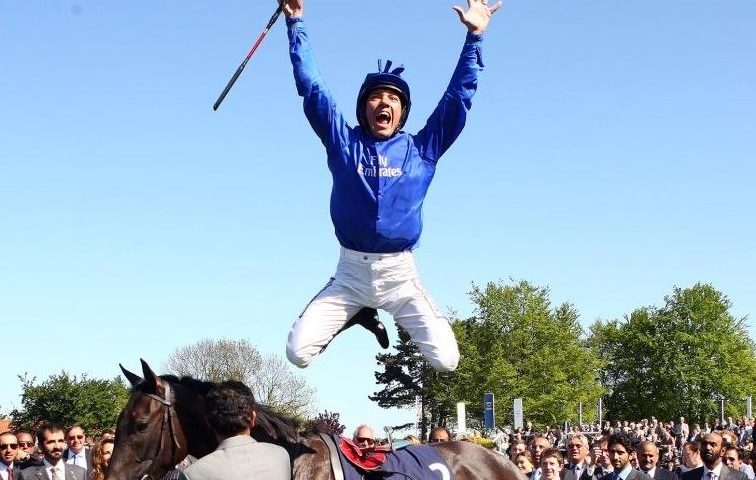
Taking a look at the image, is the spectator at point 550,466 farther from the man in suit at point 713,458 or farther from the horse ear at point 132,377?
the horse ear at point 132,377

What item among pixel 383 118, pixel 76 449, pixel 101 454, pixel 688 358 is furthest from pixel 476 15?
pixel 688 358

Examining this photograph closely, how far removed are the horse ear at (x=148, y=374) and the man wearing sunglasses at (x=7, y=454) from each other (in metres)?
4.95

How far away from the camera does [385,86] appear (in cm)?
708

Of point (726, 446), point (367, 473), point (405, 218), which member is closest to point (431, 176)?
point (405, 218)

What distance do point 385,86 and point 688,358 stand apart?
74839 mm

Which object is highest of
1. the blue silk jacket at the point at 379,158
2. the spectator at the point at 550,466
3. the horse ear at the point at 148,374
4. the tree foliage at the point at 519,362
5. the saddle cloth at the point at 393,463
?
the tree foliage at the point at 519,362

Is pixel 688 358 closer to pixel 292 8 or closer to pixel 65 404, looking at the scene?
pixel 65 404

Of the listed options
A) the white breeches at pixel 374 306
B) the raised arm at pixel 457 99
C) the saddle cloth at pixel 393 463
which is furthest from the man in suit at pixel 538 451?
A: the raised arm at pixel 457 99

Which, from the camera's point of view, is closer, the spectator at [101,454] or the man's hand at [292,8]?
the man's hand at [292,8]

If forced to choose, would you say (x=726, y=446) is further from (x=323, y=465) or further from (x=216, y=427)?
(x=216, y=427)

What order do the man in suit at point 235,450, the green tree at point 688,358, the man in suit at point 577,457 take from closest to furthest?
the man in suit at point 235,450, the man in suit at point 577,457, the green tree at point 688,358

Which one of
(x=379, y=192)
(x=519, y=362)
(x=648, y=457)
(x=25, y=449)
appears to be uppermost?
(x=519, y=362)

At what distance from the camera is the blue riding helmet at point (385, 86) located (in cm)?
708

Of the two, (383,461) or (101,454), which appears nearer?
(383,461)
